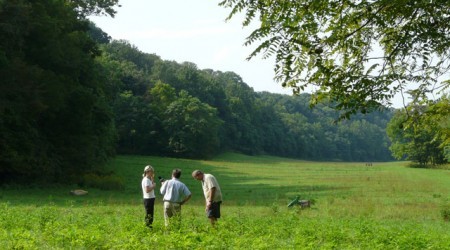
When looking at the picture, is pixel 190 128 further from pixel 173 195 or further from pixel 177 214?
pixel 177 214

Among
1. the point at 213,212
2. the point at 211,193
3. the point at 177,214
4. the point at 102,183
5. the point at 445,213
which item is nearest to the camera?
the point at 177,214

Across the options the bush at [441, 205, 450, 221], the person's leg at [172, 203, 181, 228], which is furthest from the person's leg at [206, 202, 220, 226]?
the bush at [441, 205, 450, 221]

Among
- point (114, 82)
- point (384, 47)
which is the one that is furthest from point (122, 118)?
point (384, 47)

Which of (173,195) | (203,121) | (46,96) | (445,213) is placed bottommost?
(445,213)

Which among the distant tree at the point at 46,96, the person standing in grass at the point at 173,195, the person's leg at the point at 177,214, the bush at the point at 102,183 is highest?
the distant tree at the point at 46,96

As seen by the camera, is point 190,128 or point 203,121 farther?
point 203,121

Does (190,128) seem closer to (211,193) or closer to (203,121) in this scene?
(203,121)

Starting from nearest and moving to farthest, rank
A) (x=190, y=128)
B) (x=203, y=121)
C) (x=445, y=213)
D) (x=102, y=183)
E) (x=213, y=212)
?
(x=213, y=212), (x=445, y=213), (x=102, y=183), (x=190, y=128), (x=203, y=121)

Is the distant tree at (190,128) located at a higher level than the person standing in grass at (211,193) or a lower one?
higher

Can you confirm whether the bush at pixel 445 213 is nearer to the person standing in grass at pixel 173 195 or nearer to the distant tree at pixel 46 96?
the person standing in grass at pixel 173 195

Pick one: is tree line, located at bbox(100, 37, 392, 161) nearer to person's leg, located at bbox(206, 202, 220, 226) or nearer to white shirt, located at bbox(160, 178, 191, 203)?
person's leg, located at bbox(206, 202, 220, 226)

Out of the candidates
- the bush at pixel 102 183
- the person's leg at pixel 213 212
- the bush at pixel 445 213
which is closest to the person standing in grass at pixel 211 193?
the person's leg at pixel 213 212

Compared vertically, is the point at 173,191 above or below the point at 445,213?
above

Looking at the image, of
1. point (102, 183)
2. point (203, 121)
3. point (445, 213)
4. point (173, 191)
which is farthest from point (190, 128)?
point (173, 191)
